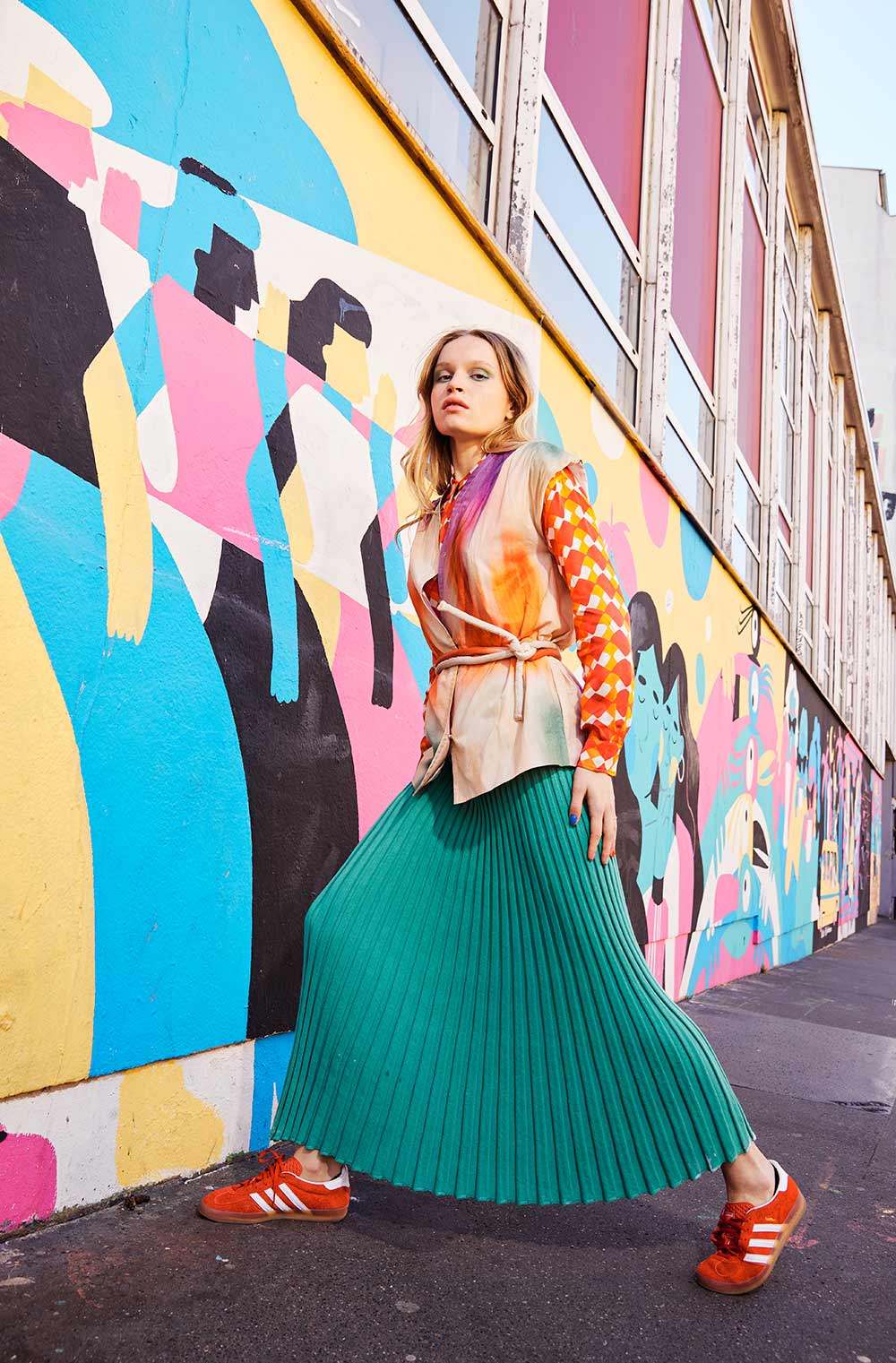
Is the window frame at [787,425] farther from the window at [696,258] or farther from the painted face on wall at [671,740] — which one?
the painted face on wall at [671,740]

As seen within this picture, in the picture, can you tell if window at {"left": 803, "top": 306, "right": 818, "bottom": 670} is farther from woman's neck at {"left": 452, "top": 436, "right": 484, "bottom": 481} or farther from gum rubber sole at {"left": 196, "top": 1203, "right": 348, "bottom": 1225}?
gum rubber sole at {"left": 196, "top": 1203, "right": 348, "bottom": 1225}

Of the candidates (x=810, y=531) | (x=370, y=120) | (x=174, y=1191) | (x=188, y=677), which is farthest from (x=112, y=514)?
(x=810, y=531)

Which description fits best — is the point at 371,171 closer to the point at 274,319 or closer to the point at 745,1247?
the point at 274,319

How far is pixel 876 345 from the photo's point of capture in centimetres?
3014

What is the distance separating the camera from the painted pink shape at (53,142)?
77.9 inches

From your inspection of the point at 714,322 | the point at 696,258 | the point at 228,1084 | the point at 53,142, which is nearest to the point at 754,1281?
the point at 228,1084

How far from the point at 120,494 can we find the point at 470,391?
2.51 feet

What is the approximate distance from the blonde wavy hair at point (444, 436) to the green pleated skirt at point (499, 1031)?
73 centimetres

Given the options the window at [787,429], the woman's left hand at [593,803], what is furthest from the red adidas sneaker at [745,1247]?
the window at [787,429]

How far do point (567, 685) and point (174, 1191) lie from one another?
4.47 feet

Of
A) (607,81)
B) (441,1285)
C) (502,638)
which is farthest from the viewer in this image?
(607,81)

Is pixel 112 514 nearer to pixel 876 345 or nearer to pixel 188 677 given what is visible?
pixel 188 677

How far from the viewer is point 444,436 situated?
2.46m

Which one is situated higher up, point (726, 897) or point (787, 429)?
point (787, 429)
